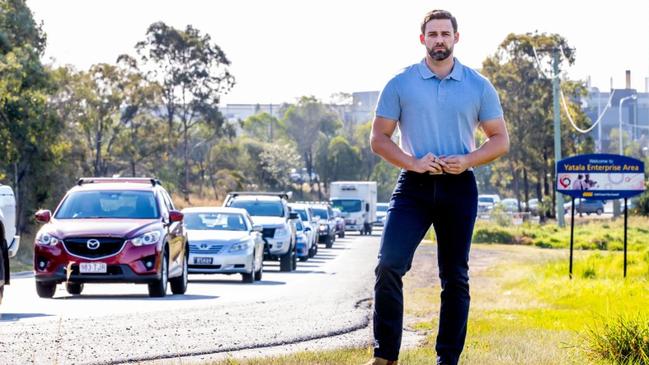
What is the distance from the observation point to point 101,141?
71375 millimetres

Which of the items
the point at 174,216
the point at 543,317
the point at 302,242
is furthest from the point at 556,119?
the point at 543,317

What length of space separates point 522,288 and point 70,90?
42900 mm

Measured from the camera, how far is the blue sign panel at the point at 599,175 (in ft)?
88.6

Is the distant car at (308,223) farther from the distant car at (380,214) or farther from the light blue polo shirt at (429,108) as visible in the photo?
the distant car at (380,214)

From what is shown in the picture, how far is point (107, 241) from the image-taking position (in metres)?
20.4

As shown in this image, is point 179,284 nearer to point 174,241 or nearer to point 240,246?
point 174,241

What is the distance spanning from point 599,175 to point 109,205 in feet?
33.2

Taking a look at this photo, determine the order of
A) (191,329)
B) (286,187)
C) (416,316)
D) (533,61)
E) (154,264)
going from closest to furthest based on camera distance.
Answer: (191,329) < (416,316) < (154,264) < (533,61) < (286,187)

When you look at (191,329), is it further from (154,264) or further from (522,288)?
(522,288)

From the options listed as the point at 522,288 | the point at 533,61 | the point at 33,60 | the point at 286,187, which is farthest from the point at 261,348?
the point at 286,187

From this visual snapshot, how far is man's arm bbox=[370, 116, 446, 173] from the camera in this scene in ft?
28.3

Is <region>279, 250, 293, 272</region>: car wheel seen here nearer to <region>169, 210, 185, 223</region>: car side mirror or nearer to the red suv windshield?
<region>169, 210, 185, 223</region>: car side mirror

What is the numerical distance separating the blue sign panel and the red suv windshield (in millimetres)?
8645

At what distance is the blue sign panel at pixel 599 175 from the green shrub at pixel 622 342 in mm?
16342
